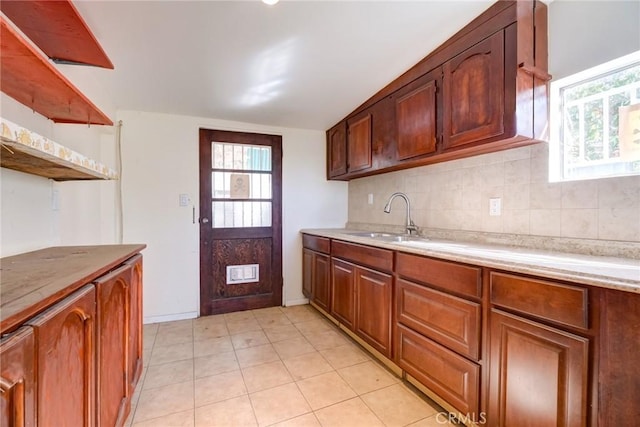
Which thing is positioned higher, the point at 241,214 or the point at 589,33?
the point at 589,33

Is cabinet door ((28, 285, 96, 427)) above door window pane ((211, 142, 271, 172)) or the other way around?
the other way around

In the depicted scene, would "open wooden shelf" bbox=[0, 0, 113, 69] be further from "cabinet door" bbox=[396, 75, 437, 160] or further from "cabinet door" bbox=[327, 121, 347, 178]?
"cabinet door" bbox=[327, 121, 347, 178]

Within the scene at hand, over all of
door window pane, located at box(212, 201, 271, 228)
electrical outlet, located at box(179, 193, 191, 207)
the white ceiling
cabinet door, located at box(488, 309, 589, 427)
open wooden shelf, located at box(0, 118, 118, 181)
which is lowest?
cabinet door, located at box(488, 309, 589, 427)

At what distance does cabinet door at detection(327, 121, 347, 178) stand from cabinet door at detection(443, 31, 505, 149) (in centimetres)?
145

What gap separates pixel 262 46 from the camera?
1.78 meters

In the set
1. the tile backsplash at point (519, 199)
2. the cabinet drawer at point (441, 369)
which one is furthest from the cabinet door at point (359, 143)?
the cabinet drawer at point (441, 369)

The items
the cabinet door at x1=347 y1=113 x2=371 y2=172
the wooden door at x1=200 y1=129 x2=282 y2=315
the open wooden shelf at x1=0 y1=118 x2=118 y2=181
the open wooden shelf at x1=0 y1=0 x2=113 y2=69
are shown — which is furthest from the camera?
the wooden door at x1=200 y1=129 x2=282 y2=315

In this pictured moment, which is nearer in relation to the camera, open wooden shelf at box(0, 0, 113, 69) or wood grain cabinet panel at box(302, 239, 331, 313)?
open wooden shelf at box(0, 0, 113, 69)

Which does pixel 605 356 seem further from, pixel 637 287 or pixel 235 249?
pixel 235 249

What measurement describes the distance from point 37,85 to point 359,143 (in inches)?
90.5

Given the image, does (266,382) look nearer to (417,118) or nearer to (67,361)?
(67,361)

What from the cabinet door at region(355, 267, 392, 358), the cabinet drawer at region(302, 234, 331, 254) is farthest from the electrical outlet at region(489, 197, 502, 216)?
the cabinet drawer at region(302, 234, 331, 254)

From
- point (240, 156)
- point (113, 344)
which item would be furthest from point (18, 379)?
point (240, 156)

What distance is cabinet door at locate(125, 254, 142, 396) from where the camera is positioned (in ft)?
4.85
